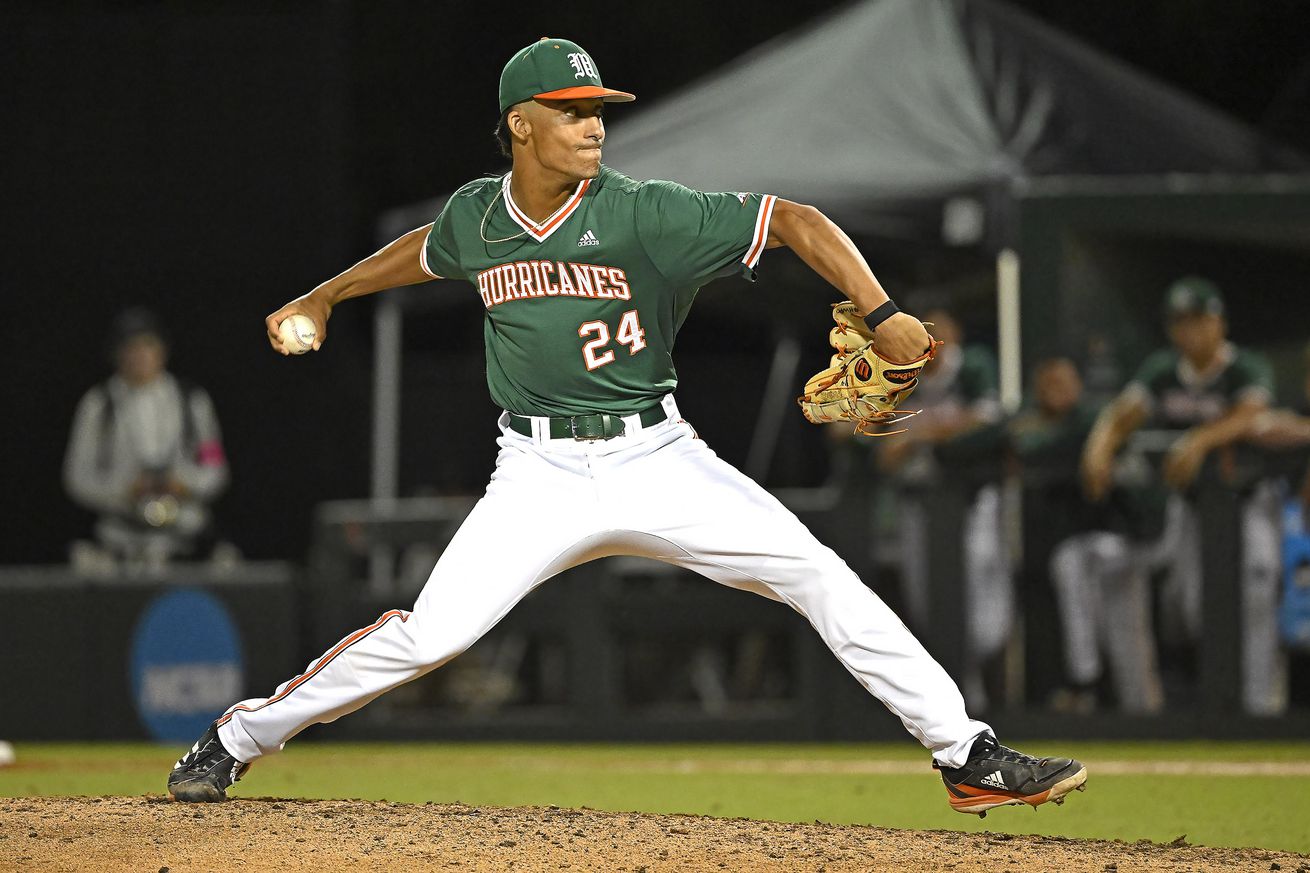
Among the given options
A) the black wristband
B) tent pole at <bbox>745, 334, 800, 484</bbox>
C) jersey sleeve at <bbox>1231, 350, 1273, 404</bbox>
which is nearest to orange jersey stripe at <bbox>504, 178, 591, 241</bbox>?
the black wristband

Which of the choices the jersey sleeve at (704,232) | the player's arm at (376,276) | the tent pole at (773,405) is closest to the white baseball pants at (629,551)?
the jersey sleeve at (704,232)

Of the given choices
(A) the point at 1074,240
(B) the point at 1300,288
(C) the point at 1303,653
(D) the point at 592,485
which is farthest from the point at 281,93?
(D) the point at 592,485

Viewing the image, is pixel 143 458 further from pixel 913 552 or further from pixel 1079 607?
pixel 1079 607

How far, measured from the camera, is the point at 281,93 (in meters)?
12.9

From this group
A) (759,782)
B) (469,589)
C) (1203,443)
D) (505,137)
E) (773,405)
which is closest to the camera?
(469,589)

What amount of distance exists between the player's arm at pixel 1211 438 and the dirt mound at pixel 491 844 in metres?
3.89

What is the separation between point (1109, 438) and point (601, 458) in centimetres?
439

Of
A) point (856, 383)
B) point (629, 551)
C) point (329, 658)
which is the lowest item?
point (329, 658)

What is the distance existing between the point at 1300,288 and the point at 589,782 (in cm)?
518

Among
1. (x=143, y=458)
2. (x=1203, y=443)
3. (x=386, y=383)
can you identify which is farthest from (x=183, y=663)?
(x=1203, y=443)

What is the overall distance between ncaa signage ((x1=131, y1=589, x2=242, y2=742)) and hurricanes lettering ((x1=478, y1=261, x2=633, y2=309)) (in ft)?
15.8

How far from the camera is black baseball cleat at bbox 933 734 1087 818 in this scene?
16.3 ft

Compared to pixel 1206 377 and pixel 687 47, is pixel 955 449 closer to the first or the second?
pixel 1206 377

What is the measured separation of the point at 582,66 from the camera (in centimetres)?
518
